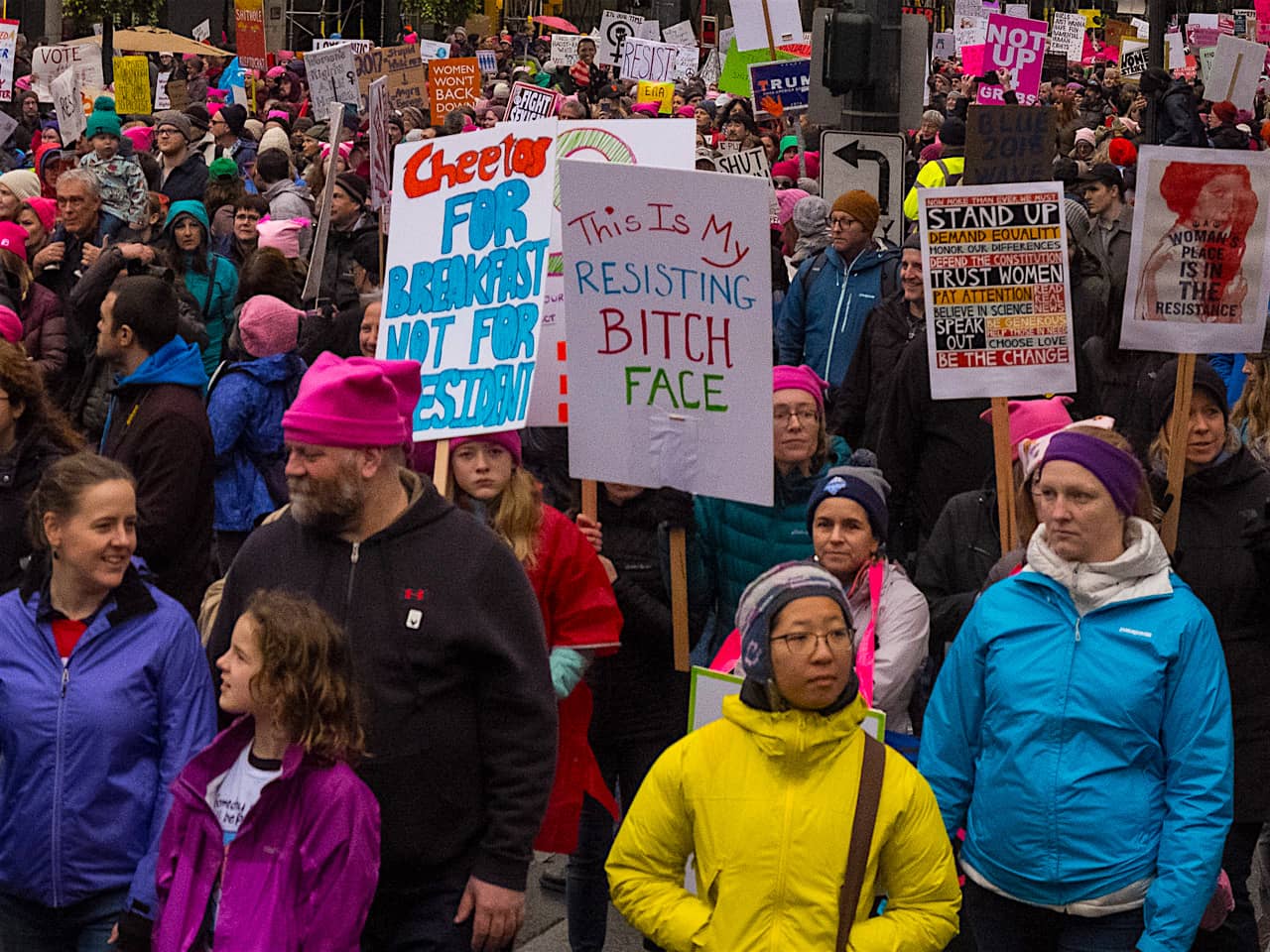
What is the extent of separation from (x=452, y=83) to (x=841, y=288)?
11526mm

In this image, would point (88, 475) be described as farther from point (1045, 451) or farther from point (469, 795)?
point (1045, 451)

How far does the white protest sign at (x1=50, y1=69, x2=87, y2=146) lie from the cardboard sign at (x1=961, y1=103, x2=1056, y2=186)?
10490 mm

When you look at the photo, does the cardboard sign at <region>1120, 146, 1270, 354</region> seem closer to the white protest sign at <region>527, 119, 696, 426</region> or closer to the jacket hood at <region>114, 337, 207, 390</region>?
the white protest sign at <region>527, 119, 696, 426</region>

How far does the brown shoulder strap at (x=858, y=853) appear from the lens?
3625 millimetres

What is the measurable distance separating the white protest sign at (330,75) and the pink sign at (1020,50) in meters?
8.26

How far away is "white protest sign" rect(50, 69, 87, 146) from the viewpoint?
56.7ft

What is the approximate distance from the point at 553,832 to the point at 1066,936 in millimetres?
1262

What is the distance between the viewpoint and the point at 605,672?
5508mm

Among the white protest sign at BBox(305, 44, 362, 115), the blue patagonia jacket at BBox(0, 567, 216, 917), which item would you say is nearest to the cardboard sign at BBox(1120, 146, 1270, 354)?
the blue patagonia jacket at BBox(0, 567, 216, 917)

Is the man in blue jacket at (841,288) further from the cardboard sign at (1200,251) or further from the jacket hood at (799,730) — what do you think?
the jacket hood at (799,730)

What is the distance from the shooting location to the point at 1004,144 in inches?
344

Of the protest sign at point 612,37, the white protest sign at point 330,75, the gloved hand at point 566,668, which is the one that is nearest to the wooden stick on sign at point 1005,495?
the gloved hand at point 566,668

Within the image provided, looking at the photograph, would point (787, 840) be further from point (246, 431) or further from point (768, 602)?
point (246, 431)

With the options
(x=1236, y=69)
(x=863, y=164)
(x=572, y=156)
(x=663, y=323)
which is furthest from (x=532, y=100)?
(x=663, y=323)
